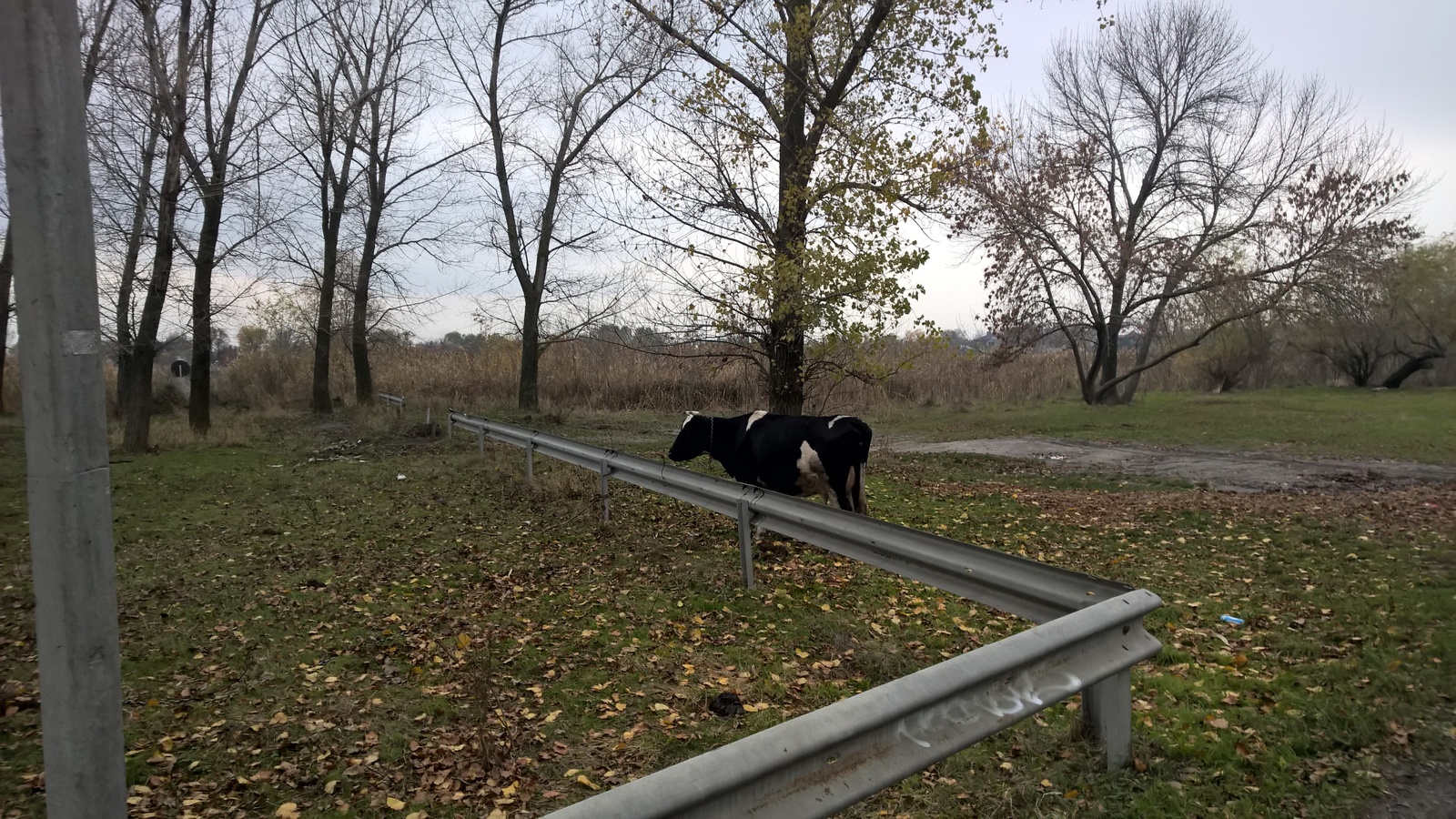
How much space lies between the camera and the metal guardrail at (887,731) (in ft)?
6.16

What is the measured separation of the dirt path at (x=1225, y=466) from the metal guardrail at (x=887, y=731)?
34.8ft

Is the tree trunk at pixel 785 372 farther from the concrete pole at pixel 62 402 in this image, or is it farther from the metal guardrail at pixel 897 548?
the concrete pole at pixel 62 402

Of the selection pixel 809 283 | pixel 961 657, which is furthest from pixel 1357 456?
pixel 961 657

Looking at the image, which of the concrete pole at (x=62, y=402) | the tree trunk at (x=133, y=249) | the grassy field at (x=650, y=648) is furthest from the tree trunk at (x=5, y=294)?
the concrete pole at (x=62, y=402)

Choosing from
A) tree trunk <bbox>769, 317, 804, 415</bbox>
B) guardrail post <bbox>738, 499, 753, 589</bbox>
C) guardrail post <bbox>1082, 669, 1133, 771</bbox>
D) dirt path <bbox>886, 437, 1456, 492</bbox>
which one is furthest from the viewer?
tree trunk <bbox>769, 317, 804, 415</bbox>

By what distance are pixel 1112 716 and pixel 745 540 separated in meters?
3.62

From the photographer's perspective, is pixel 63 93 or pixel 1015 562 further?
pixel 1015 562

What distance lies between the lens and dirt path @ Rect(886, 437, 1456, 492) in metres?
12.1

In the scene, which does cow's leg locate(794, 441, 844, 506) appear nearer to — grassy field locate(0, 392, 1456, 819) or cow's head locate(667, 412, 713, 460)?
grassy field locate(0, 392, 1456, 819)

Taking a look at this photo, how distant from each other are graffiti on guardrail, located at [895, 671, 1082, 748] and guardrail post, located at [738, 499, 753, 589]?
3764 mm

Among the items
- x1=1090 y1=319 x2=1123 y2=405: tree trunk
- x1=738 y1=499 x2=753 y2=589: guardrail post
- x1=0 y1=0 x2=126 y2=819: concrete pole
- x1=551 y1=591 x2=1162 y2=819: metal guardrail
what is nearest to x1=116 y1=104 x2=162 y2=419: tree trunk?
x1=738 y1=499 x2=753 y2=589: guardrail post

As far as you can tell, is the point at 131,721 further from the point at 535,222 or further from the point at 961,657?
the point at 535,222

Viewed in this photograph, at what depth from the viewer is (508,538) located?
862 centimetres

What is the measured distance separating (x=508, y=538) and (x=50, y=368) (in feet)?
22.5
